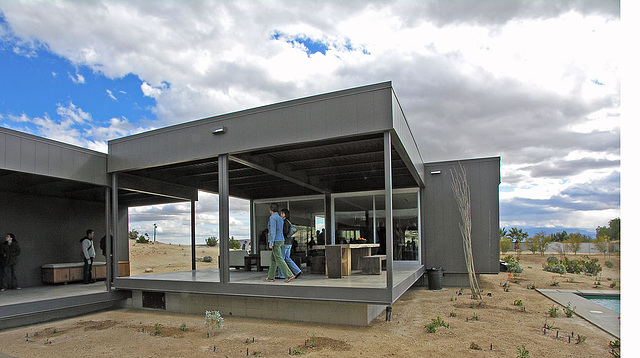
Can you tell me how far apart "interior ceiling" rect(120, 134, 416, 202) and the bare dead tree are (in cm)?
125

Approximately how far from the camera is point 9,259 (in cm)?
901

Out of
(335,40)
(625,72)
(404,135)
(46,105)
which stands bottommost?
(625,72)

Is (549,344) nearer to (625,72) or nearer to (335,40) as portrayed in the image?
(625,72)

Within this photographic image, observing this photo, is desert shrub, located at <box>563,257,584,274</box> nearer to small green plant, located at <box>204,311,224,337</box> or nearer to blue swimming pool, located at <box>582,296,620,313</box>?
blue swimming pool, located at <box>582,296,620,313</box>

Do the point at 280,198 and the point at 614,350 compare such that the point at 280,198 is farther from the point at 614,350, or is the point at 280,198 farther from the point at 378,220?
the point at 614,350

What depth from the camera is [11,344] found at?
19.5ft

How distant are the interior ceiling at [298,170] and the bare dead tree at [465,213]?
1.25 meters

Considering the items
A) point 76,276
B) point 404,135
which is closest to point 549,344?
point 404,135

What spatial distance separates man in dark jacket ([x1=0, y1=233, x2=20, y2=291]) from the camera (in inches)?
352

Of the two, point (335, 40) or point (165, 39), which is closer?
point (335, 40)

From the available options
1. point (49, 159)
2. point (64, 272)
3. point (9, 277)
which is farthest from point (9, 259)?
point (49, 159)

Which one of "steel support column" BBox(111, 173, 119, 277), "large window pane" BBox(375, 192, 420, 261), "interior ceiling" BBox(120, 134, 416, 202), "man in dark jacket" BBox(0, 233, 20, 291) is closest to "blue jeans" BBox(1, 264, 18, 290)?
"man in dark jacket" BBox(0, 233, 20, 291)

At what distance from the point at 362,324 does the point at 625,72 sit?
5.97 metres

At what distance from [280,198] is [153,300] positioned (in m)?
5.32
